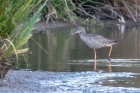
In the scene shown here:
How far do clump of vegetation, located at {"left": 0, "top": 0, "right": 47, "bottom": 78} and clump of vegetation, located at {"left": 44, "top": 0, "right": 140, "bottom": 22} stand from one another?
1282 cm

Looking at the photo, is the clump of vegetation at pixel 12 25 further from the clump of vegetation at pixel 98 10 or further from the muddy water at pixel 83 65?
the clump of vegetation at pixel 98 10

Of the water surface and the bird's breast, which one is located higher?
the bird's breast

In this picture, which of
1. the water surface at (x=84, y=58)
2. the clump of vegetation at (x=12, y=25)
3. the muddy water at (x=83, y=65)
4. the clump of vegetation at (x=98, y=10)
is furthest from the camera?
the clump of vegetation at (x=98, y=10)

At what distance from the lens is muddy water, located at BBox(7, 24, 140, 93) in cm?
809

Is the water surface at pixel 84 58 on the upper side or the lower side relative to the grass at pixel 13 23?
lower

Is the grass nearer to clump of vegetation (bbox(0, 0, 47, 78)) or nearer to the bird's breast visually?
clump of vegetation (bbox(0, 0, 47, 78))

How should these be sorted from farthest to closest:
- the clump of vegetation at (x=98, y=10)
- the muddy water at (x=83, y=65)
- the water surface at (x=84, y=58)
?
1. the clump of vegetation at (x=98, y=10)
2. the water surface at (x=84, y=58)
3. the muddy water at (x=83, y=65)

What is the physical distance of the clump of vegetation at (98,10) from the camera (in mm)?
21000

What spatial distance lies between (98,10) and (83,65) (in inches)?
475

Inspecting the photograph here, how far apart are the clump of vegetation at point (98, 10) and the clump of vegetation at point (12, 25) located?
1282cm

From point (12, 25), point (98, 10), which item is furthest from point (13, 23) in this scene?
point (98, 10)

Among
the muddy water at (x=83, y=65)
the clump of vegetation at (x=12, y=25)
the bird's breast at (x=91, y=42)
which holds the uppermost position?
the clump of vegetation at (x=12, y=25)

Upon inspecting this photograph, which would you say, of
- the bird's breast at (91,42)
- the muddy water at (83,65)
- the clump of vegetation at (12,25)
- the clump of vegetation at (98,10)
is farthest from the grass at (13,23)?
the clump of vegetation at (98,10)

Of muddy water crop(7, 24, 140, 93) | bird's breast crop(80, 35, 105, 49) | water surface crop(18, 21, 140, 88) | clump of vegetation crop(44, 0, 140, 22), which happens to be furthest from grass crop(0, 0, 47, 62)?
clump of vegetation crop(44, 0, 140, 22)
